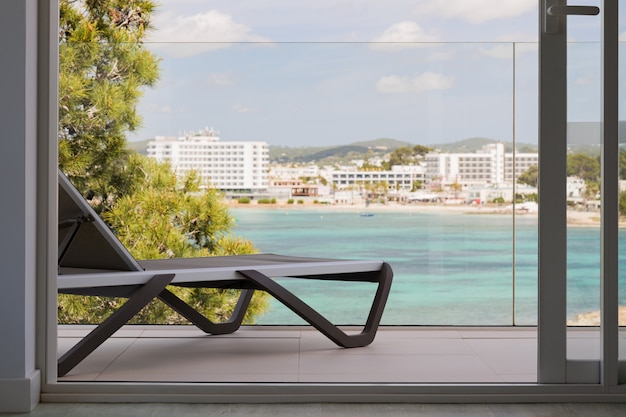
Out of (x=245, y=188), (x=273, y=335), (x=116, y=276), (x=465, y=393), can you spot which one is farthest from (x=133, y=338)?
(x=245, y=188)

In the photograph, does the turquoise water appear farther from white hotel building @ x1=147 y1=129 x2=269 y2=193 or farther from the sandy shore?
the sandy shore

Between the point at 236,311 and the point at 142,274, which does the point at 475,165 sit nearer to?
the point at 236,311

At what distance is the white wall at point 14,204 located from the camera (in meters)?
3.06

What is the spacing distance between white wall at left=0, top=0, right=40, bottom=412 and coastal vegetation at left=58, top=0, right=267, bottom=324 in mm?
3421

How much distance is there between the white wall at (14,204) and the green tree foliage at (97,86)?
11.1ft

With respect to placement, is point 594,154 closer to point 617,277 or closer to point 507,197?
point 617,277

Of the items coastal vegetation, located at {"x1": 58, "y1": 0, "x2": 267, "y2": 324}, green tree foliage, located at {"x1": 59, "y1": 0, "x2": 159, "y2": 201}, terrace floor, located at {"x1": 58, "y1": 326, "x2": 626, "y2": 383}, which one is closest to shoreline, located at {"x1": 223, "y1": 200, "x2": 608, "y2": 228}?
coastal vegetation, located at {"x1": 58, "y1": 0, "x2": 267, "y2": 324}

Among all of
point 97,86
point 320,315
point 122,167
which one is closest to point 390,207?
point 122,167

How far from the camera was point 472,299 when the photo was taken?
24.9 feet

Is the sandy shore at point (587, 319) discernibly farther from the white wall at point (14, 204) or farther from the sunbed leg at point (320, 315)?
the white wall at point (14, 204)

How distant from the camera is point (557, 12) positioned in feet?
10.4

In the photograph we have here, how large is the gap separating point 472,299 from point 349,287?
1.45 metres

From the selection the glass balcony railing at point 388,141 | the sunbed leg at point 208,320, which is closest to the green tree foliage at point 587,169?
the sunbed leg at point 208,320

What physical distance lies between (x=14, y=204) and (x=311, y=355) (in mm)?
1647
